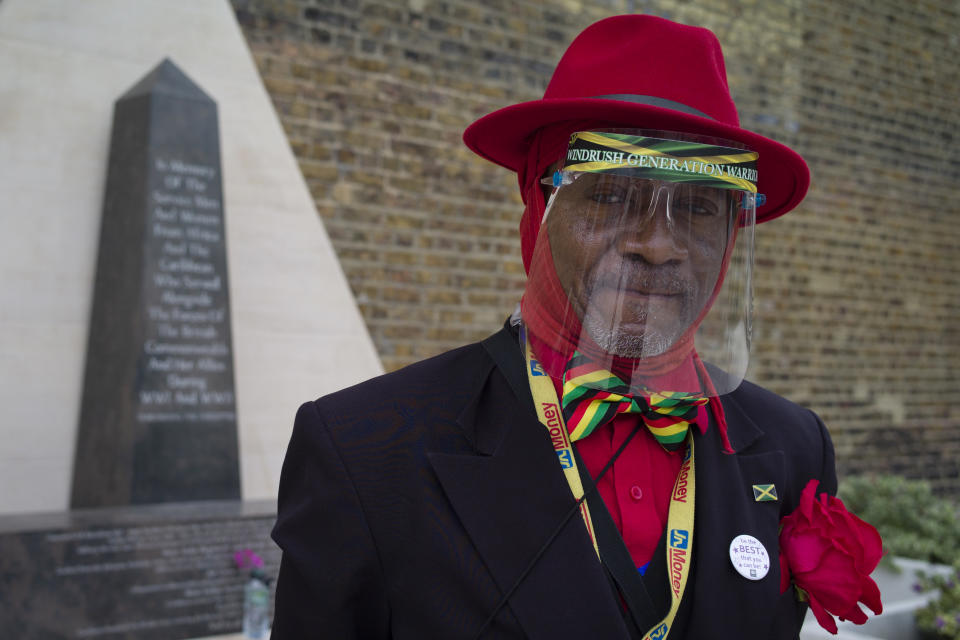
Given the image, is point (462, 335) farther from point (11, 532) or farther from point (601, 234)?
point (601, 234)

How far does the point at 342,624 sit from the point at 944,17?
8.83 m

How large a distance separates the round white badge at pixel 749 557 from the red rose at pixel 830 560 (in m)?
0.06

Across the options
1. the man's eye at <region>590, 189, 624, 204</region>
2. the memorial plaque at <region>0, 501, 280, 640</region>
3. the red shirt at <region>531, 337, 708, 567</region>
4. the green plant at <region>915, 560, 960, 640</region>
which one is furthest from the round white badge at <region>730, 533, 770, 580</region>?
the memorial plaque at <region>0, 501, 280, 640</region>

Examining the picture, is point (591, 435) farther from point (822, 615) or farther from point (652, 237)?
point (822, 615)

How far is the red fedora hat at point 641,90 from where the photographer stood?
1409mm

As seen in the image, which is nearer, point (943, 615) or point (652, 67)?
point (652, 67)

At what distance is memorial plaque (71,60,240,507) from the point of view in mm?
4027

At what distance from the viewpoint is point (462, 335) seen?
5.69 m

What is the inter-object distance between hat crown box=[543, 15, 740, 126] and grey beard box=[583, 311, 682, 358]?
353 mm

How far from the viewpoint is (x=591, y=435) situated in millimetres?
1436

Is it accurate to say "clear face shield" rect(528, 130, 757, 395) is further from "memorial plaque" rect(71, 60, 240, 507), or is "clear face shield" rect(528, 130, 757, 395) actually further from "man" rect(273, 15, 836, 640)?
"memorial plaque" rect(71, 60, 240, 507)

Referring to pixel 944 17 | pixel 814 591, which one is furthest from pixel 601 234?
pixel 944 17

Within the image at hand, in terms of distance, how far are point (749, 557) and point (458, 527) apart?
434 millimetres

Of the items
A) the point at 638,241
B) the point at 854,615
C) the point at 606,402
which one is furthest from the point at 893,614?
the point at 638,241
